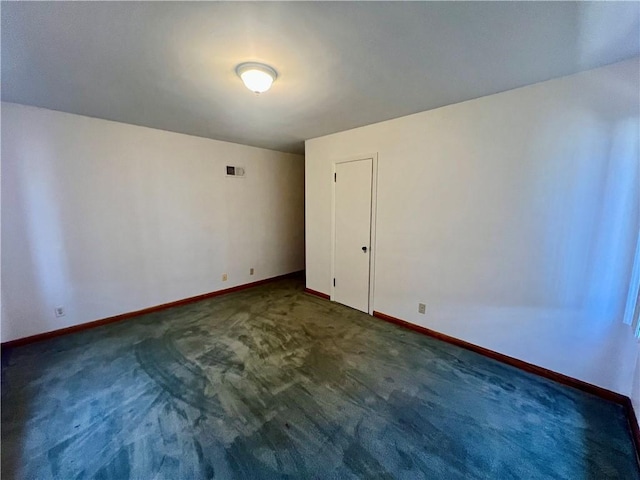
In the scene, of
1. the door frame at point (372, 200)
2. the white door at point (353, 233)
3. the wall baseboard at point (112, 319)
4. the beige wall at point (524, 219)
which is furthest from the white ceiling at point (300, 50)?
the wall baseboard at point (112, 319)

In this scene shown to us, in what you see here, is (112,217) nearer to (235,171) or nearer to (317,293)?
(235,171)

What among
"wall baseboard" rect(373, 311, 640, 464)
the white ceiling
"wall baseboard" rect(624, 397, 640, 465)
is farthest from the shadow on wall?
"wall baseboard" rect(624, 397, 640, 465)

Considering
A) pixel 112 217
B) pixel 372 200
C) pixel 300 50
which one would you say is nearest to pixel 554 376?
pixel 372 200

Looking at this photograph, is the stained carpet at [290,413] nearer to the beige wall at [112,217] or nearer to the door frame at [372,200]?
the beige wall at [112,217]

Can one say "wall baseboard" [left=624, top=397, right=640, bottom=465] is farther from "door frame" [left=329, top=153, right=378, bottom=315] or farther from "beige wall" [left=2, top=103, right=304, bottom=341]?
"beige wall" [left=2, top=103, right=304, bottom=341]

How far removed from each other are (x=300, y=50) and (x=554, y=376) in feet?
10.6

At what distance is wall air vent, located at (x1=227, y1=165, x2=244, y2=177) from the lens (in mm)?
4352

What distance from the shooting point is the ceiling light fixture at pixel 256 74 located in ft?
6.19

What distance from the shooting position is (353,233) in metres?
3.74

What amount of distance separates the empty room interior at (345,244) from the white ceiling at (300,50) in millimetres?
19

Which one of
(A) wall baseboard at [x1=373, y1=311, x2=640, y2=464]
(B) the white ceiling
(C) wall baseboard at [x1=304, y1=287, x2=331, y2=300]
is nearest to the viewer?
(B) the white ceiling

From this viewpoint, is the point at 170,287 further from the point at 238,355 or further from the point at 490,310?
the point at 490,310

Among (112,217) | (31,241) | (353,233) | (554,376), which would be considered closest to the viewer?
(554,376)

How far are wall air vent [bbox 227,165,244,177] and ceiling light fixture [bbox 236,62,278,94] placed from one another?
2483 mm
